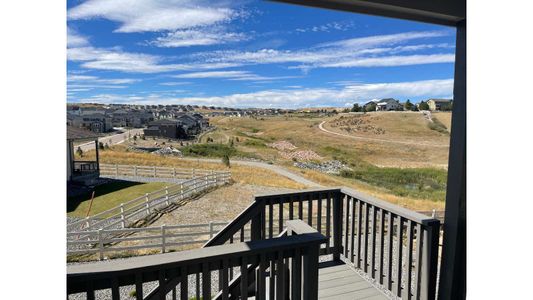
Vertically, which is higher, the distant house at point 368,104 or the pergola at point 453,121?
the distant house at point 368,104

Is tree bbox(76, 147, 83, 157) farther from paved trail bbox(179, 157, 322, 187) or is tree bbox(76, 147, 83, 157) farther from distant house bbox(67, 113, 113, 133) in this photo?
paved trail bbox(179, 157, 322, 187)

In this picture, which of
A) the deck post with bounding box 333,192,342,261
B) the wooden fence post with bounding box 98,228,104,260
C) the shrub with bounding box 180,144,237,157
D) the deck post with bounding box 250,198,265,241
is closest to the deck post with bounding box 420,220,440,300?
the deck post with bounding box 333,192,342,261

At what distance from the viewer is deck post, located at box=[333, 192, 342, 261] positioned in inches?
86.5

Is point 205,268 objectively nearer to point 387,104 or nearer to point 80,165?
point 80,165

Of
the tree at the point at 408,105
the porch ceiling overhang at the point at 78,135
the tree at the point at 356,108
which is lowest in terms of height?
A: the porch ceiling overhang at the point at 78,135

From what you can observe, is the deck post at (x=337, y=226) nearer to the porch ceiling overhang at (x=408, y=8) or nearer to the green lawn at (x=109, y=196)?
the porch ceiling overhang at (x=408, y=8)

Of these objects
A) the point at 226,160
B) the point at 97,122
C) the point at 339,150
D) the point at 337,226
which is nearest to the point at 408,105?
the point at 339,150

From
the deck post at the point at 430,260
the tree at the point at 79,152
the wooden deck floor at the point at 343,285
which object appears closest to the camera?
the deck post at the point at 430,260

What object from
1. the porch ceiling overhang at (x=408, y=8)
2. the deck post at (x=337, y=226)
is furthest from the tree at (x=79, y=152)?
the porch ceiling overhang at (x=408, y=8)

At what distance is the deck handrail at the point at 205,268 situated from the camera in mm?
900

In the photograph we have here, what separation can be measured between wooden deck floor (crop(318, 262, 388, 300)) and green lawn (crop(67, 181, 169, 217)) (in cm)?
739

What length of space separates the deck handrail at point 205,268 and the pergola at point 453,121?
0.75 metres

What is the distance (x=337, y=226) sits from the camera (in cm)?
221
